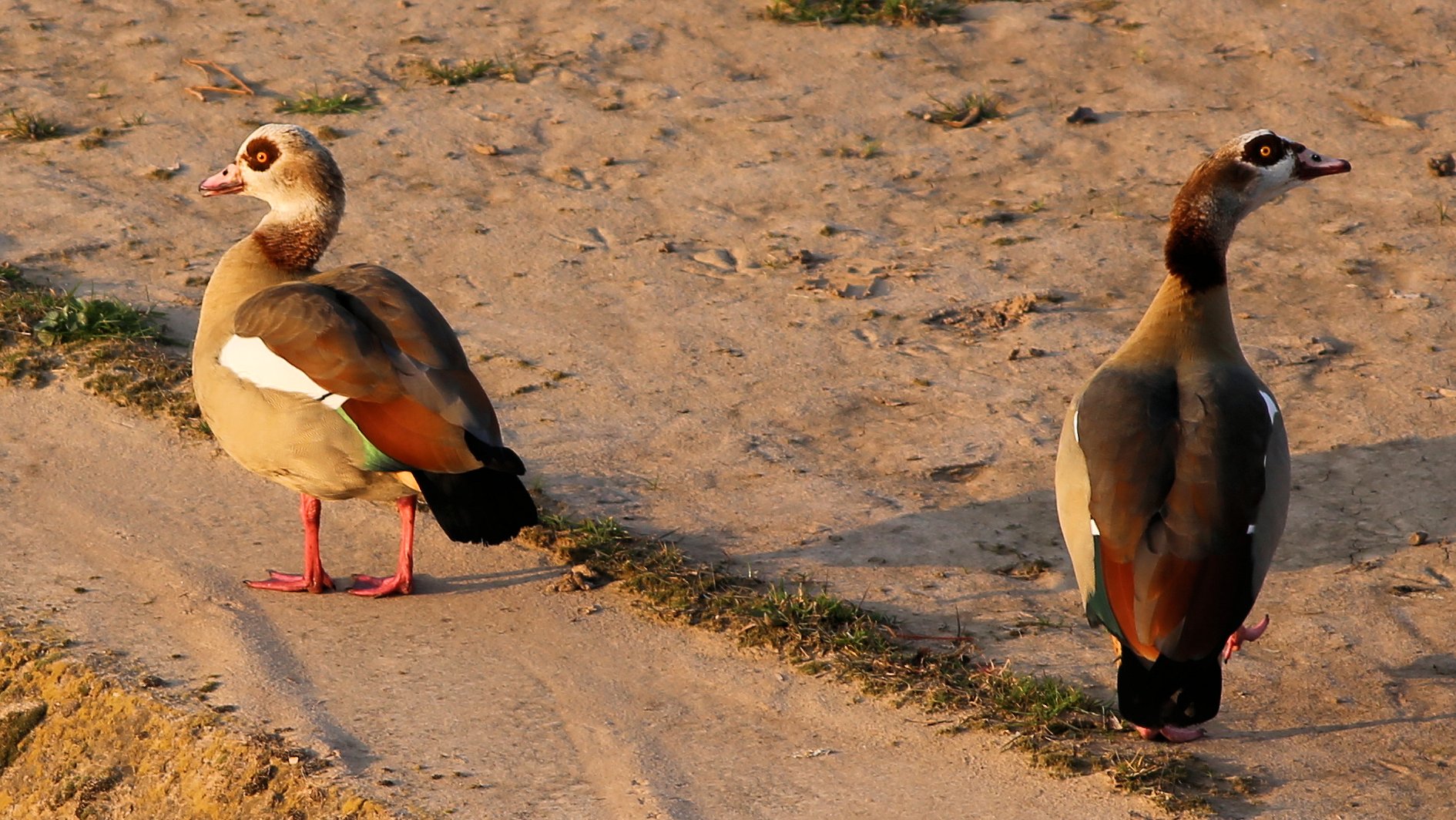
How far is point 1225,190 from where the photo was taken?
219 inches

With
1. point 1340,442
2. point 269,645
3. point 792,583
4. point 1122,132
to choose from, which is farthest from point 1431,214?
point 269,645

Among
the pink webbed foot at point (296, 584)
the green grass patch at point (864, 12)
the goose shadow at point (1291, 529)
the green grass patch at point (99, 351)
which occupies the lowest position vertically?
the goose shadow at point (1291, 529)

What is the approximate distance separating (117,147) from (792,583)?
5096 mm

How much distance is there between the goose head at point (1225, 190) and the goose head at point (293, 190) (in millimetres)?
2913

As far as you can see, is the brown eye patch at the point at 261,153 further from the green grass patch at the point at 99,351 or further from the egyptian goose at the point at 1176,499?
the egyptian goose at the point at 1176,499

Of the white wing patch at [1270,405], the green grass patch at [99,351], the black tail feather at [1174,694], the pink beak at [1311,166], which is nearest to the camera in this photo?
the black tail feather at [1174,694]

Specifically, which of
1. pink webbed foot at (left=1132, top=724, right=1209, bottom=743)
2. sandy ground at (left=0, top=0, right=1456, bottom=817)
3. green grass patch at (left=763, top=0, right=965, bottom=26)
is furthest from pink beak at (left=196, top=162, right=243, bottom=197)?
green grass patch at (left=763, top=0, right=965, bottom=26)

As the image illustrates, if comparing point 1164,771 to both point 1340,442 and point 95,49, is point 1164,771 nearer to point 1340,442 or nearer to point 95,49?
point 1340,442

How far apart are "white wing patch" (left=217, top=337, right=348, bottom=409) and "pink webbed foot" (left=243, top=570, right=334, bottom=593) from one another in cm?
63

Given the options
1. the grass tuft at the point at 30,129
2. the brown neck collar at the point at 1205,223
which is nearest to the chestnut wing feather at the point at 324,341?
the brown neck collar at the point at 1205,223

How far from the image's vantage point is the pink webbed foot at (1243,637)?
4.91m

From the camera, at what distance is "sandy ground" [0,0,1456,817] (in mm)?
4645

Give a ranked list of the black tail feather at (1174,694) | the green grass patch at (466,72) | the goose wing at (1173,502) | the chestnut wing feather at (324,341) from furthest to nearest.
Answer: the green grass patch at (466,72) < the chestnut wing feather at (324,341) < the goose wing at (1173,502) < the black tail feather at (1174,694)

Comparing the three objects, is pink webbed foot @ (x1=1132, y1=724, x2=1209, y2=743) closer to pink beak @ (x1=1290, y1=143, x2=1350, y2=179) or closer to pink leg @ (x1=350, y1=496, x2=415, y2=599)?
pink beak @ (x1=1290, y1=143, x2=1350, y2=179)
